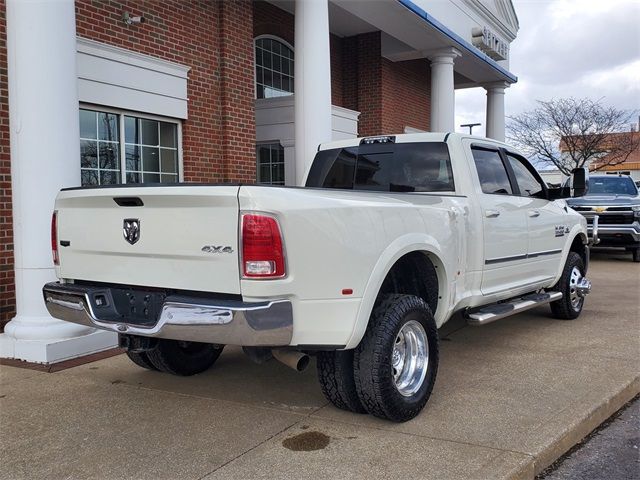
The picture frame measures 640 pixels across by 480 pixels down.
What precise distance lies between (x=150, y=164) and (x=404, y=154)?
367 centimetres

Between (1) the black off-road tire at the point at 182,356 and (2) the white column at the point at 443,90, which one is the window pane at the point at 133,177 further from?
(2) the white column at the point at 443,90

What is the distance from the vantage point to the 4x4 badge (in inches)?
141

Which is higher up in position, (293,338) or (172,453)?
(293,338)

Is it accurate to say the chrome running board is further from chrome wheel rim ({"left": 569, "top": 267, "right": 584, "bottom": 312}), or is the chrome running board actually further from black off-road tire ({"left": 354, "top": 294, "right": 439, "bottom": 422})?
black off-road tire ({"left": 354, "top": 294, "right": 439, "bottom": 422})

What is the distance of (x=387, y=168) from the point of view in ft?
17.7

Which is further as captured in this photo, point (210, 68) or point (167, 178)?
point (210, 68)

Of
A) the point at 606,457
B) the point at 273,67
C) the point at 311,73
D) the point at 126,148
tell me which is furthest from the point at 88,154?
the point at 606,457

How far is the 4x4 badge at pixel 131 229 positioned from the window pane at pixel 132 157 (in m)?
3.92

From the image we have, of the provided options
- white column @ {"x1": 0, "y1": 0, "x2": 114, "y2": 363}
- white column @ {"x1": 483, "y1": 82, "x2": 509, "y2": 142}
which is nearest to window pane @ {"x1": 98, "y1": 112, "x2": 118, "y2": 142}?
white column @ {"x1": 0, "y1": 0, "x2": 114, "y2": 363}

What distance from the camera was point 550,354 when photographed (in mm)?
5594

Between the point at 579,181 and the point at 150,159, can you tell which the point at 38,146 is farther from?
the point at 579,181

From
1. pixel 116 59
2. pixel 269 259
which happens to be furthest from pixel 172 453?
pixel 116 59

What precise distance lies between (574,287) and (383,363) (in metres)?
4.17

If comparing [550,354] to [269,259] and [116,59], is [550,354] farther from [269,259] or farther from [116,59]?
[116,59]
